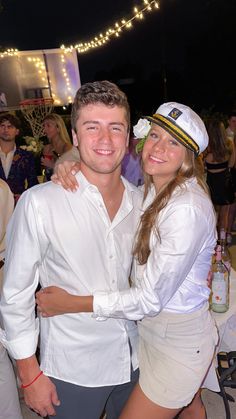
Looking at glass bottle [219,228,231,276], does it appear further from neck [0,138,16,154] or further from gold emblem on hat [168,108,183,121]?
neck [0,138,16,154]

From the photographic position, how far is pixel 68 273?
1520 millimetres

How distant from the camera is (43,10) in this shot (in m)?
70.0

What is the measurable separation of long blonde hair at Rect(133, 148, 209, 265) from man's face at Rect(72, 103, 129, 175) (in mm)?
268

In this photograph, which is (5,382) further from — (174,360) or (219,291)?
(219,291)

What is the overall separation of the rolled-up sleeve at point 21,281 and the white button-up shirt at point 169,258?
0.98 ft

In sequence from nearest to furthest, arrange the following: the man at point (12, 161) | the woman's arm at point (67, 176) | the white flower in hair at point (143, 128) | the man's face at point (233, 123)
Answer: the woman's arm at point (67, 176) → the white flower in hair at point (143, 128) → the man at point (12, 161) → the man's face at point (233, 123)

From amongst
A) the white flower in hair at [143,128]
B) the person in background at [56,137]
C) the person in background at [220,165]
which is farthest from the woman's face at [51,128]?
the white flower in hair at [143,128]

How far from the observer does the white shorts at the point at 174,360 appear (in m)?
1.57

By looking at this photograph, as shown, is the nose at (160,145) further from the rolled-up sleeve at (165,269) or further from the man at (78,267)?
the rolled-up sleeve at (165,269)

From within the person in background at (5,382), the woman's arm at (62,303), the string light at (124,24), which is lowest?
the person in background at (5,382)

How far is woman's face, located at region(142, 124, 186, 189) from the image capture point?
174 centimetres

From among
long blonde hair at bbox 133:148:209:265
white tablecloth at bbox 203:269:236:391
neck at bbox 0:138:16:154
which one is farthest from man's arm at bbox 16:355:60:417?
neck at bbox 0:138:16:154

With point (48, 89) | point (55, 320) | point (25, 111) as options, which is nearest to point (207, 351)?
point (55, 320)

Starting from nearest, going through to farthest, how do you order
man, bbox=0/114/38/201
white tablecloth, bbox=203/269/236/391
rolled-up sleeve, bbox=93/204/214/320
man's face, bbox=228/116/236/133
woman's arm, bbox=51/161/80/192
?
rolled-up sleeve, bbox=93/204/214/320 < woman's arm, bbox=51/161/80/192 < white tablecloth, bbox=203/269/236/391 < man, bbox=0/114/38/201 < man's face, bbox=228/116/236/133
